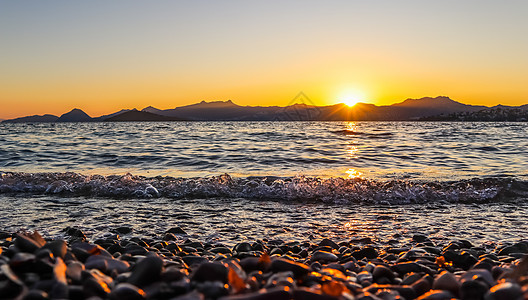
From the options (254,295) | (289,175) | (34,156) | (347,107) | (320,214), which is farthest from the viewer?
(347,107)

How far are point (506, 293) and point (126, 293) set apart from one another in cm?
221

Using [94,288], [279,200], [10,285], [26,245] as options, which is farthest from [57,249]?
[279,200]

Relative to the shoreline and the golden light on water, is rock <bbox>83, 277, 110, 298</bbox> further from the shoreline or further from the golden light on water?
the golden light on water

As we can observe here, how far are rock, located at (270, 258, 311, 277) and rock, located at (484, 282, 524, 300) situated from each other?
3.86 ft

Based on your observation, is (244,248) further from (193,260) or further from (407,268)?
(407,268)

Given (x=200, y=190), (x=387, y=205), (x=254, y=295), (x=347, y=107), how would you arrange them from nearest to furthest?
(x=254, y=295) < (x=387, y=205) < (x=200, y=190) < (x=347, y=107)

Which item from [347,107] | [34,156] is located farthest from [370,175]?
[347,107]

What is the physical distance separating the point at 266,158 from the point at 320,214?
28.6 feet

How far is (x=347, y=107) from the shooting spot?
12681 centimetres

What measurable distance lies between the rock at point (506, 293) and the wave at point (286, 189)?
6.19 meters

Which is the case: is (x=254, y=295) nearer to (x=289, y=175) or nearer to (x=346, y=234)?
(x=346, y=234)

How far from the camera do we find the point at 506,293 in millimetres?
2246

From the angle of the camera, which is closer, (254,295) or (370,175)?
(254,295)

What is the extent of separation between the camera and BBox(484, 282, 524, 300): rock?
7.20ft
